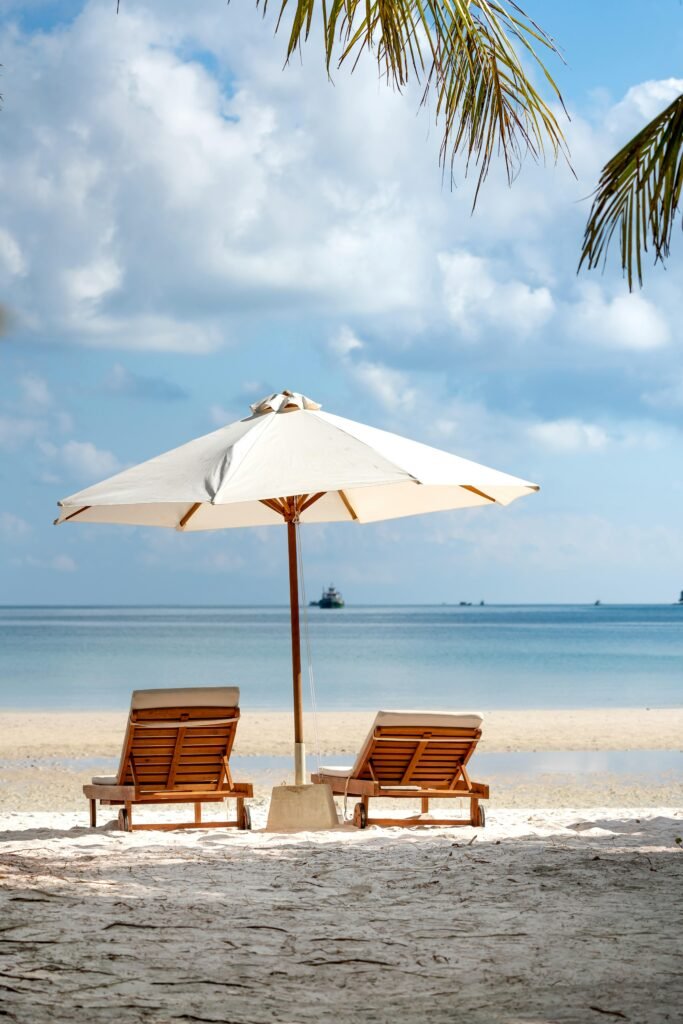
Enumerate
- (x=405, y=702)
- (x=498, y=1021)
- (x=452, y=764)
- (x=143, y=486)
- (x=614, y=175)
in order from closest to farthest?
1. (x=498, y=1021)
2. (x=614, y=175)
3. (x=143, y=486)
4. (x=452, y=764)
5. (x=405, y=702)

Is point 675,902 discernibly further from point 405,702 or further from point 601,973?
point 405,702

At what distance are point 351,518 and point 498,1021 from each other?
484 cm

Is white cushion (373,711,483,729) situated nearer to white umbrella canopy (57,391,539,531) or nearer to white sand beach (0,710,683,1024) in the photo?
white sand beach (0,710,683,1024)

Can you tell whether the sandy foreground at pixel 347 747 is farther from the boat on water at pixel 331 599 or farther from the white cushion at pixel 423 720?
the boat on water at pixel 331 599

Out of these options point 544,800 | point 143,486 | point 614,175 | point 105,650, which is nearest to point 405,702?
point 544,800

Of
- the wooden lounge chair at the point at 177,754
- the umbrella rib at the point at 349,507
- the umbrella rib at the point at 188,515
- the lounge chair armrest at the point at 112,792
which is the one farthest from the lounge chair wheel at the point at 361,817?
the umbrella rib at the point at 188,515

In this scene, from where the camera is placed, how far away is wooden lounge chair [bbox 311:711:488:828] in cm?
662

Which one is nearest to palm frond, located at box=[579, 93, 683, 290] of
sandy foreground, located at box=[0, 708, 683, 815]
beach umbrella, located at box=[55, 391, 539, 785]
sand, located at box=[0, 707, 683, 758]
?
beach umbrella, located at box=[55, 391, 539, 785]

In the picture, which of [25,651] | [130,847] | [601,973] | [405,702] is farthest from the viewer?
[25,651]

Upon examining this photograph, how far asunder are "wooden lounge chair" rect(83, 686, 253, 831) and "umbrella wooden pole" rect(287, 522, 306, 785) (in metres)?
0.29

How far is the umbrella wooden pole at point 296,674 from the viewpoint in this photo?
21.9 ft

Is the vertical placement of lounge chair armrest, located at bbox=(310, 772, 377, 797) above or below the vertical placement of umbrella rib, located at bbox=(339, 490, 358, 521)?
below

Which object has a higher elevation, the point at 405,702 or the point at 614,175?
the point at 614,175

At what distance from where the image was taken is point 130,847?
19.5 ft
